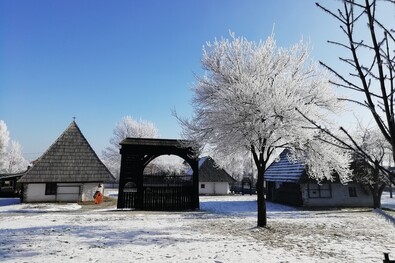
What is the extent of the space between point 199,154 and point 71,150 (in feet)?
46.4

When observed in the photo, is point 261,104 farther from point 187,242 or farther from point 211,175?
point 211,175

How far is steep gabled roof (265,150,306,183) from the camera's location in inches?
892

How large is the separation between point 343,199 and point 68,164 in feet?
80.4

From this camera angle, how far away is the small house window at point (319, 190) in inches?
906

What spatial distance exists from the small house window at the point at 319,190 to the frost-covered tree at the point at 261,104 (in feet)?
34.1

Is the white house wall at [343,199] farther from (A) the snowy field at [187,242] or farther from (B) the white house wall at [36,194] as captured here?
(B) the white house wall at [36,194]

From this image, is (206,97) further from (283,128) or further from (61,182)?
(61,182)

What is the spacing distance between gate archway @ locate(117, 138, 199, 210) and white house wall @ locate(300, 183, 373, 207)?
416 inches

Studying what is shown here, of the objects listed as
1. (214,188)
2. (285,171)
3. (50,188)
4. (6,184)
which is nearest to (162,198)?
(50,188)

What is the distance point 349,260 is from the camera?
686cm

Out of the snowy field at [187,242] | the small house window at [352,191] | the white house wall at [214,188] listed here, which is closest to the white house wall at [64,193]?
the snowy field at [187,242]

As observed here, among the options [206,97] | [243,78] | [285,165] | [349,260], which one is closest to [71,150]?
[206,97]

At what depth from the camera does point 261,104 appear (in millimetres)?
10875

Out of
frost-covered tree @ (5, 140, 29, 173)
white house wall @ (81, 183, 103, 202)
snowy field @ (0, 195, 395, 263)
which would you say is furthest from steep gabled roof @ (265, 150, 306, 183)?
frost-covered tree @ (5, 140, 29, 173)
